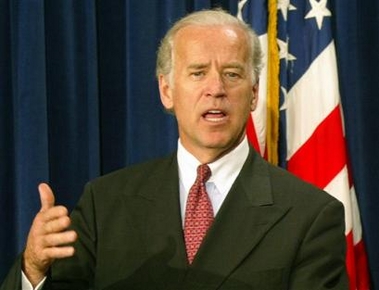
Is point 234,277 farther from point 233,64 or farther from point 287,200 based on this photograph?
point 233,64

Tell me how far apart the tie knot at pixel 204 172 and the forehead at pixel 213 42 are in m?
0.27

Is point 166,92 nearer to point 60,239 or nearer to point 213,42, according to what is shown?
point 213,42

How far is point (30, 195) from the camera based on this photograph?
234 centimetres

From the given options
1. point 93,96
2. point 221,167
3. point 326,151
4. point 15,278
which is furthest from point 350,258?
point 15,278

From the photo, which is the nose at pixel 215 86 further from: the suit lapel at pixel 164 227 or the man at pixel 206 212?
the suit lapel at pixel 164 227

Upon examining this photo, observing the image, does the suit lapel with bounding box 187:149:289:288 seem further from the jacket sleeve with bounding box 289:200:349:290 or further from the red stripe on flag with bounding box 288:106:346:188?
the red stripe on flag with bounding box 288:106:346:188

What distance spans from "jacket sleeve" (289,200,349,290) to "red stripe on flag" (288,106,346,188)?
27.2 inches

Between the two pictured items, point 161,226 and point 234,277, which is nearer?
point 234,277

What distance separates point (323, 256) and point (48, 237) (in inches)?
23.4

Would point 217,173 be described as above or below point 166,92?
below

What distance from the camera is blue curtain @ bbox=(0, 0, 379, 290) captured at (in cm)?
234

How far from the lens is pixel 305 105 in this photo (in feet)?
7.77

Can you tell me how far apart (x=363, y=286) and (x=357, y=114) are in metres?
0.59

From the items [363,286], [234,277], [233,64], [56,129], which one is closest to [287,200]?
[234,277]
